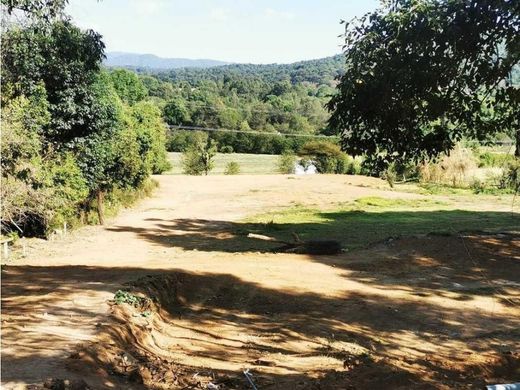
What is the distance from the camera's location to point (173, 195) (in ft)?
120

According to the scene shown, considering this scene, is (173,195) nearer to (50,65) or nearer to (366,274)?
(50,65)

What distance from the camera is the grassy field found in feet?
176

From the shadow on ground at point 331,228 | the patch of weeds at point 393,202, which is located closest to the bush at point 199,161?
the patch of weeds at point 393,202

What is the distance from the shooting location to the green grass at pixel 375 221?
21.8 metres

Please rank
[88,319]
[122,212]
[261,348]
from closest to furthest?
[88,319] → [261,348] → [122,212]

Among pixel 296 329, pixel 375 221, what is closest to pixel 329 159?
pixel 375 221

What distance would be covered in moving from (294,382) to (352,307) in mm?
4310

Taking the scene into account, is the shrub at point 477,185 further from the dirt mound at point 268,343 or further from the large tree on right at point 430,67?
the dirt mound at point 268,343

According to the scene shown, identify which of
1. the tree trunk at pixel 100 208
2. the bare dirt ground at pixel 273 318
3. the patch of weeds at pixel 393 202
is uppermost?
the bare dirt ground at pixel 273 318

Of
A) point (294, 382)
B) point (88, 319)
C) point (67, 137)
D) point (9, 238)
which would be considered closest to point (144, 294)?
point (88, 319)

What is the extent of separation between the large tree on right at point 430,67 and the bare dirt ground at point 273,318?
352 centimetres

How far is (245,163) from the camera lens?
60750 mm

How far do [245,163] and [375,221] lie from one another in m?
35.7

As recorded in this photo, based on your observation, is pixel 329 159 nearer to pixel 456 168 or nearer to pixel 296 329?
pixel 456 168
